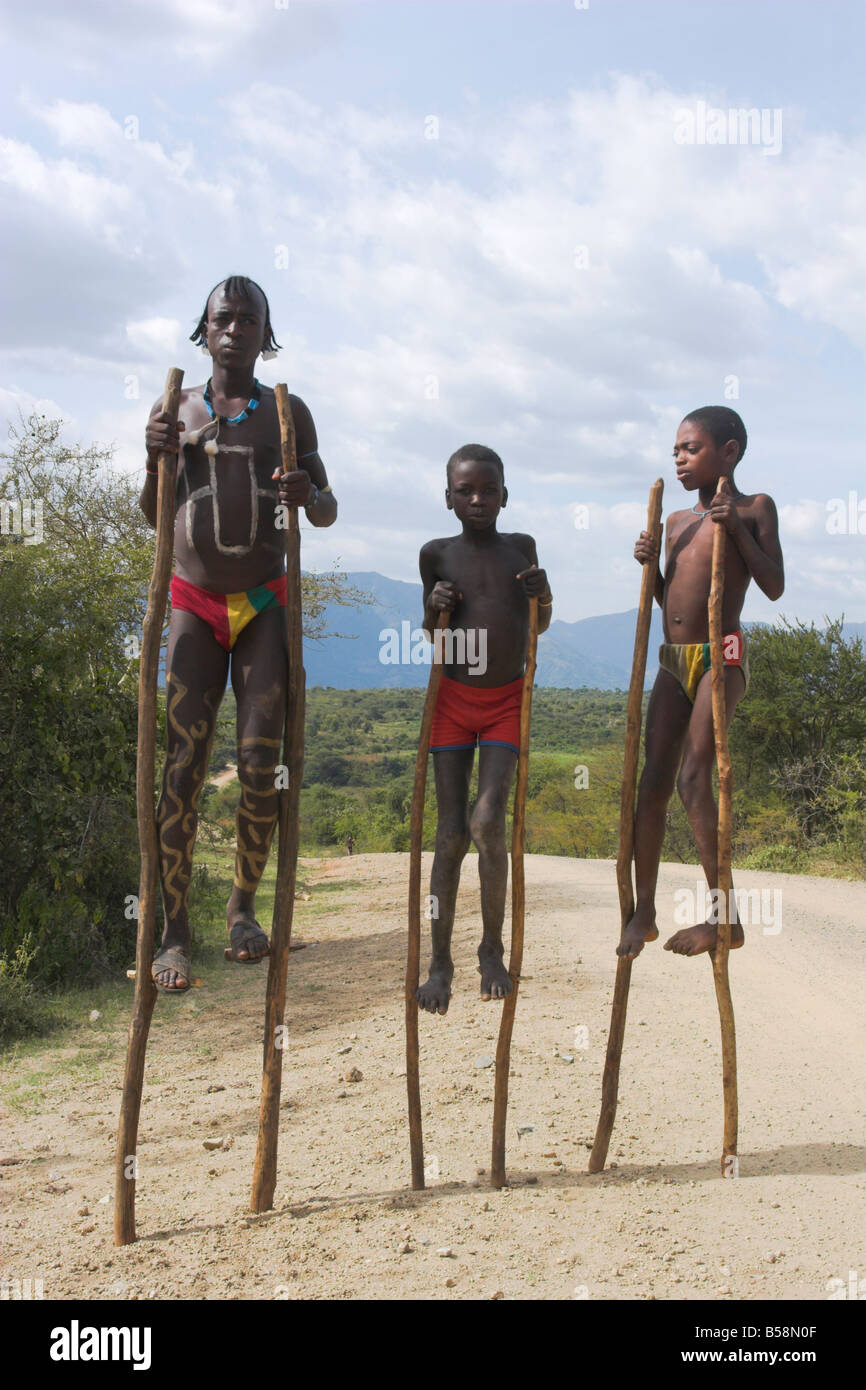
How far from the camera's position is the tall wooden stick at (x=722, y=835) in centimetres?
492

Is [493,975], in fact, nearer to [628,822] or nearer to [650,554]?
[628,822]

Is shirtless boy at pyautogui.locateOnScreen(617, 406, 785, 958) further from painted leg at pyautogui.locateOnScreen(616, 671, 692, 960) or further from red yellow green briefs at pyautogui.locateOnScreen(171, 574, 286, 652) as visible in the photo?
red yellow green briefs at pyautogui.locateOnScreen(171, 574, 286, 652)

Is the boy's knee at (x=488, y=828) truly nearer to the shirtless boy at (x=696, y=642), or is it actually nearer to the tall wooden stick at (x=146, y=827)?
the shirtless boy at (x=696, y=642)

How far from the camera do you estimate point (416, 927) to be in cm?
516

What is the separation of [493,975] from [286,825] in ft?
3.85

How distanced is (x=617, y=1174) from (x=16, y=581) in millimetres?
7732

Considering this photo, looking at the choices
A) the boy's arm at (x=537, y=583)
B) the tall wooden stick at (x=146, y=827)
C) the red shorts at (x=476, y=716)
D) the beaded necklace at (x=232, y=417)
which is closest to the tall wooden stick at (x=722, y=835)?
the boy's arm at (x=537, y=583)

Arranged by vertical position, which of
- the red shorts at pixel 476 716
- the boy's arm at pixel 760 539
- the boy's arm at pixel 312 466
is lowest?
the red shorts at pixel 476 716

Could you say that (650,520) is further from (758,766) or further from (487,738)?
(758,766)

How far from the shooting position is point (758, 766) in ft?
77.4

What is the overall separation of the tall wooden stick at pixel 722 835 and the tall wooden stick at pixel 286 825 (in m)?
1.90

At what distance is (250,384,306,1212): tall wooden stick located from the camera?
16.2 ft

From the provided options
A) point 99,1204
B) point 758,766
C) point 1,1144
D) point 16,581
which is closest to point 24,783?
point 16,581

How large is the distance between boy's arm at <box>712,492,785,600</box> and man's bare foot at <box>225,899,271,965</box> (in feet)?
9.05
